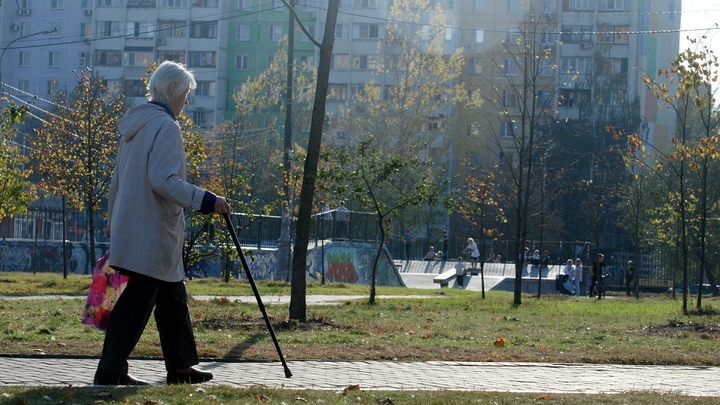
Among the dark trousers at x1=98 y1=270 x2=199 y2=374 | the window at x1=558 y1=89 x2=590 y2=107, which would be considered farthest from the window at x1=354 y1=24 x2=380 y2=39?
the dark trousers at x1=98 y1=270 x2=199 y2=374

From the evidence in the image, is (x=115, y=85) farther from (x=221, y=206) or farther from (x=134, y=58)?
(x=221, y=206)

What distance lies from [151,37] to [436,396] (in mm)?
82628

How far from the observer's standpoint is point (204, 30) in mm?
86625

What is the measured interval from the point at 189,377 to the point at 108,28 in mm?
84008

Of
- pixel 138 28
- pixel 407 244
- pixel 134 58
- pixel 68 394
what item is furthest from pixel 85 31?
pixel 68 394

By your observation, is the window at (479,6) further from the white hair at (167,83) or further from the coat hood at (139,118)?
the coat hood at (139,118)

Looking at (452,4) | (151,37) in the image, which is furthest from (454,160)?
(151,37)

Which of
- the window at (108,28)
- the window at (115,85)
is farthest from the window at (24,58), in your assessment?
the window at (115,85)

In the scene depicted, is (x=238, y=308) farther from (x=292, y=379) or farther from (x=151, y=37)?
(x=151, y=37)

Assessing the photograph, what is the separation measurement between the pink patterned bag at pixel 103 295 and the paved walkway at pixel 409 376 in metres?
0.43

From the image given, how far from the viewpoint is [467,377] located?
7707 millimetres

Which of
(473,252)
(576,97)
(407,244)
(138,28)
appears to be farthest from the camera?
(138,28)

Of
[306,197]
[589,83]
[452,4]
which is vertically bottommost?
[306,197]

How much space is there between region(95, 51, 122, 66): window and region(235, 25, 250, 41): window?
1026cm
